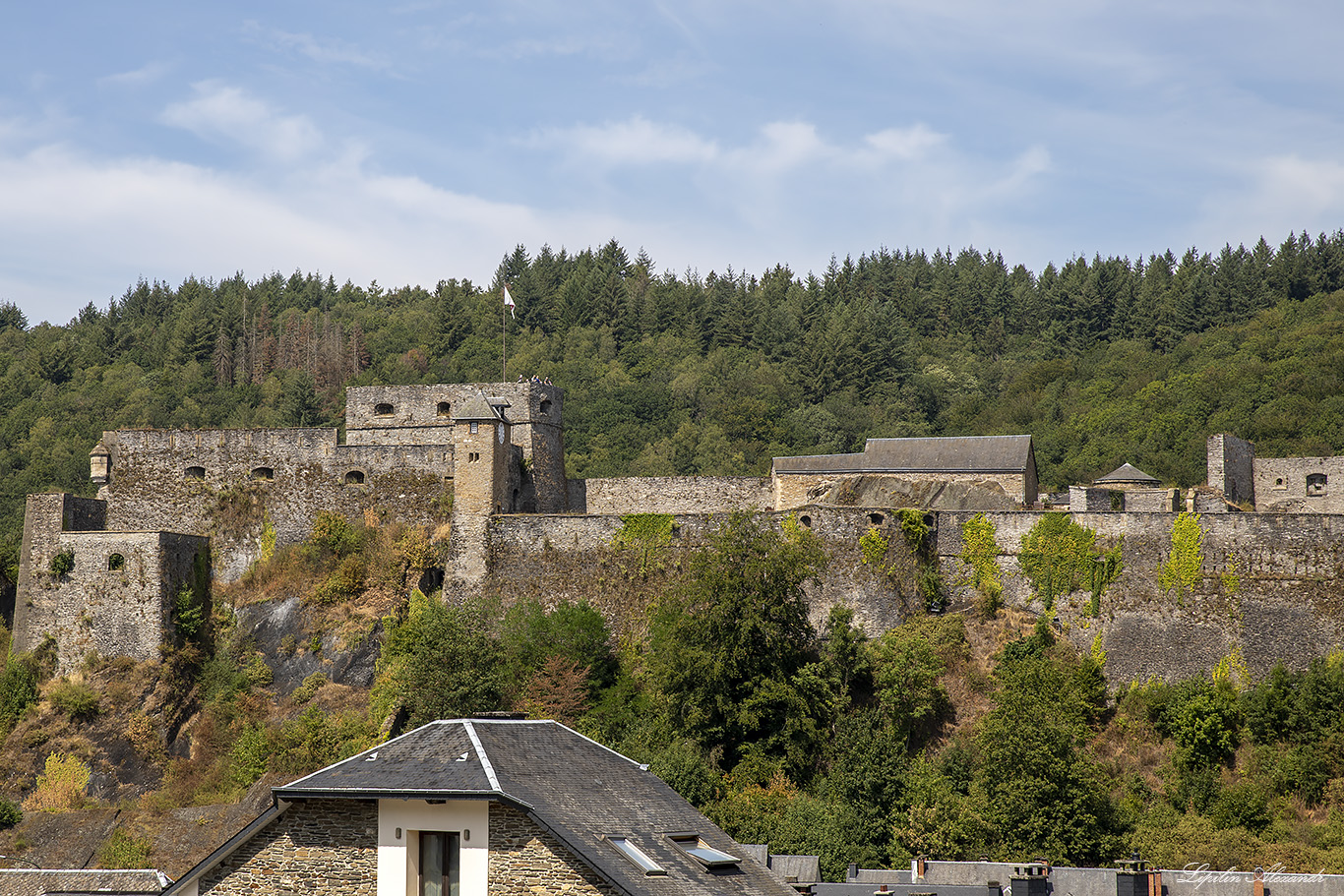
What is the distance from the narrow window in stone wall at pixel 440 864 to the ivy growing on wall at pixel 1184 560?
21.8 metres

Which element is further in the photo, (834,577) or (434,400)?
(434,400)

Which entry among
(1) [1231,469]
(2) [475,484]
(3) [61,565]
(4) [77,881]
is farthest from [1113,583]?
(3) [61,565]

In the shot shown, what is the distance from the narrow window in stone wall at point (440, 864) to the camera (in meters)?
16.8

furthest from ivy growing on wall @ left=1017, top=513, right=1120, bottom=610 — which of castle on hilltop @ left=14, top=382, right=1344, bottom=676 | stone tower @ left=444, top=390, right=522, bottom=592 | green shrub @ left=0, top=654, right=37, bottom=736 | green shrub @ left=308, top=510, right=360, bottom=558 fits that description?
green shrub @ left=0, top=654, right=37, bottom=736

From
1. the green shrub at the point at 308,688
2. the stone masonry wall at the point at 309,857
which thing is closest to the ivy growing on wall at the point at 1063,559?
the green shrub at the point at 308,688

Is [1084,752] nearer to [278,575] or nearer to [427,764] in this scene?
[427,764]

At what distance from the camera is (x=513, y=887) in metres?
16.3

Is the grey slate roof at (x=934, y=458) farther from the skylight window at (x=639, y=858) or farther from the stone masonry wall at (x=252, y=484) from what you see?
the skylight window at (x=639, y=858)

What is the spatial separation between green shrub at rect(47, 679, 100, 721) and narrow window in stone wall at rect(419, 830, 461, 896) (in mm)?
21218

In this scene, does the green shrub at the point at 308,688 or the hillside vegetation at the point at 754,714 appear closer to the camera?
the hillside vegetation at the point at 754,714

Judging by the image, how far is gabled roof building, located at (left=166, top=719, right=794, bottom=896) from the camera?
16359 mm

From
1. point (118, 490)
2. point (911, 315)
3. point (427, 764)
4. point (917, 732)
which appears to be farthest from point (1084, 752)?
point (911, 315)

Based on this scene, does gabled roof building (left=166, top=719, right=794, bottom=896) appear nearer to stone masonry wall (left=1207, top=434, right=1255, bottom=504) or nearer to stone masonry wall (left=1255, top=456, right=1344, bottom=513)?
stone masonry wall (left=1207, top=434, right=1255, bottom=504)

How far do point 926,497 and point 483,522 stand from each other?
12310 millimetres
